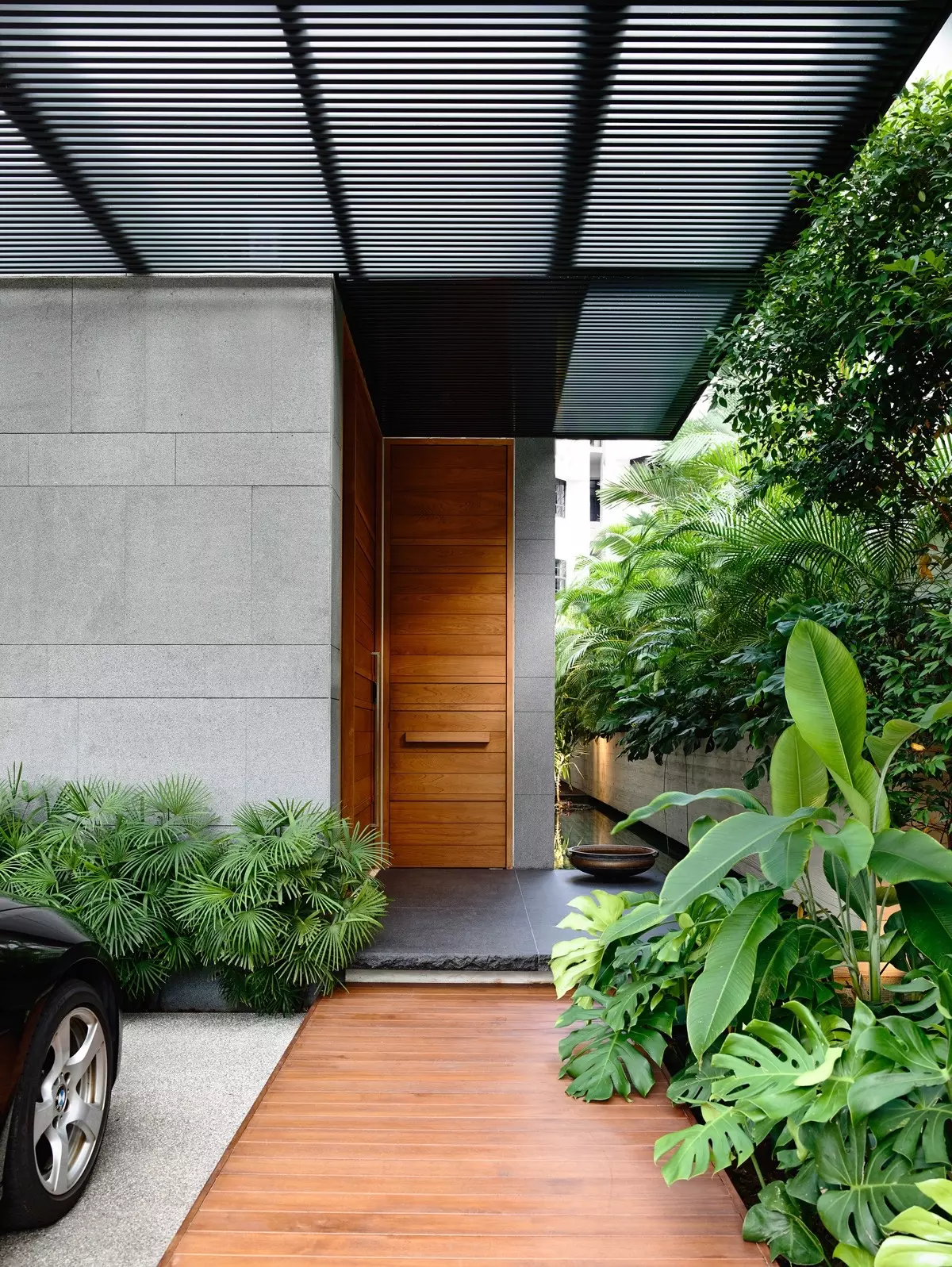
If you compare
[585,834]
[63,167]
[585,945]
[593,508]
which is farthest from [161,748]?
[593,508]

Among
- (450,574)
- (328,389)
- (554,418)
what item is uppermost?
(554,418)

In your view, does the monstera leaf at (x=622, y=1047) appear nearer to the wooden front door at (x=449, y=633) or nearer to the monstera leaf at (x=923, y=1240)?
the monstera leaf at (x=923, y=1240)

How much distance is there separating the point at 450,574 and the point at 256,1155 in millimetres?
5106

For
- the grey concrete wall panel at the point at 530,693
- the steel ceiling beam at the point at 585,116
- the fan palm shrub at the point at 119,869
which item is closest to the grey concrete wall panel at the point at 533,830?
the grey concrete wall panel at the point at 530,693

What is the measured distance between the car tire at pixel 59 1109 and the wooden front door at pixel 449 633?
15.3ft

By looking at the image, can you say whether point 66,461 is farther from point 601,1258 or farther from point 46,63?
point 601,1258

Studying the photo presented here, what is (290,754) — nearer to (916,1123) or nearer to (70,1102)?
(70,1102)

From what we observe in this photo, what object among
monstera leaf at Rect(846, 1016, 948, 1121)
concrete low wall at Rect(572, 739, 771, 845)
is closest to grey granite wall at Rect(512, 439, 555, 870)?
concrete low wall at Rect(572, 739, 771, 845)

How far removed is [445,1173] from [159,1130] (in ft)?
3.07

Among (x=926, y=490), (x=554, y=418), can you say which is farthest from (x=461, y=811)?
(x=926, y=490)

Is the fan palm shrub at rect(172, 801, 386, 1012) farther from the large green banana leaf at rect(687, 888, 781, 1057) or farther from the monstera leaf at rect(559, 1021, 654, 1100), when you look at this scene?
the large green banana leaf at rect(687, 888, 781, 1057)

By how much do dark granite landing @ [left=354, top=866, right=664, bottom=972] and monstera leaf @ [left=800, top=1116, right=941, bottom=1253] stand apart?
87.9 inches

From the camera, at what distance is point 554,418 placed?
7082 mm

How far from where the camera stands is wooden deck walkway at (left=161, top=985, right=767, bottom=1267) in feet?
7.36
